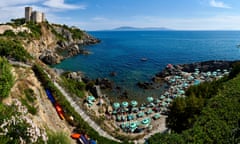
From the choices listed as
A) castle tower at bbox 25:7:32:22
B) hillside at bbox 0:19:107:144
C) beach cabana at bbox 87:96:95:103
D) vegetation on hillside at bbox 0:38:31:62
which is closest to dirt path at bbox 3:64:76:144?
hillside at bbox 0:19:107:144

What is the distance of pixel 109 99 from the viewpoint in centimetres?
4100

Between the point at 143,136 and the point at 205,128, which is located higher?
the point at 205,128

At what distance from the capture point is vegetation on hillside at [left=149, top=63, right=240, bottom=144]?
15.3m

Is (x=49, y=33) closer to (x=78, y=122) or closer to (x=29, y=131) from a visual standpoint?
(x=78, y=122)

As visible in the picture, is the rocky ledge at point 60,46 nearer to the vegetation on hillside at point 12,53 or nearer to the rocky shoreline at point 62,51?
the rocky shoreline at point 62,51

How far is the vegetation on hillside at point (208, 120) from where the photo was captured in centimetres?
1531

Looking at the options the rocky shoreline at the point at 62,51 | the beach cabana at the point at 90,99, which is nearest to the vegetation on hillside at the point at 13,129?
the beach cabana at the point at 90,99

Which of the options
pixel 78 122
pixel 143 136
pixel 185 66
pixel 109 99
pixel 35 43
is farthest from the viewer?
pixel 35 43

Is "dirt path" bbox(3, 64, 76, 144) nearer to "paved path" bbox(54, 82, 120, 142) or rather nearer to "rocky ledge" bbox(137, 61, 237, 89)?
"paved path" bbox(54, 82, 120, 142)

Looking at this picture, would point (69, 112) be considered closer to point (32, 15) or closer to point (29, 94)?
point (29, 94)

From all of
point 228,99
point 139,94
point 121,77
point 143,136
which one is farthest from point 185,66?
point 228,99

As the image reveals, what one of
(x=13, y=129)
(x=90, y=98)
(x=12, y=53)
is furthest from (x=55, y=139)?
(x=90, y=98)

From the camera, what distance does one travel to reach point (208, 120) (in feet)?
56.9

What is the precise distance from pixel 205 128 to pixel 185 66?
172ft
